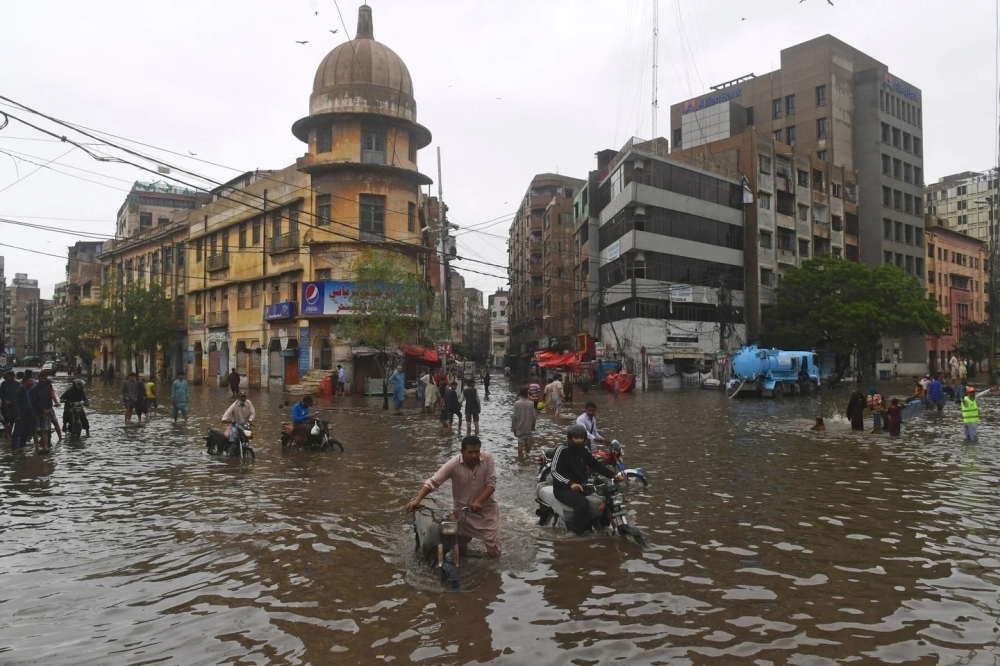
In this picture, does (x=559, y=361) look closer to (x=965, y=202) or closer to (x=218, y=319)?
(x=218, y=319)

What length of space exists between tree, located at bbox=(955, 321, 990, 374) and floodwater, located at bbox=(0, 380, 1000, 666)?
7287cm

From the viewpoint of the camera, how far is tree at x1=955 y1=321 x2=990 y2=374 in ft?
243

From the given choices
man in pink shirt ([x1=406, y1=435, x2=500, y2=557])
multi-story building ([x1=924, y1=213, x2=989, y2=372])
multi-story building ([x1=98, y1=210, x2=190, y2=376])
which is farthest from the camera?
multi-story building ([x1=924, y1=213, x2=989, y2=372])

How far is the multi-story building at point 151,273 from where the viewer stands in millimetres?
54750

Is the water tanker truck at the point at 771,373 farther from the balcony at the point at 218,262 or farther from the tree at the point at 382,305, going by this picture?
the balcony at the point at 218,262

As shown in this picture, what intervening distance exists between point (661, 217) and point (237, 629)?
4749 centimetres

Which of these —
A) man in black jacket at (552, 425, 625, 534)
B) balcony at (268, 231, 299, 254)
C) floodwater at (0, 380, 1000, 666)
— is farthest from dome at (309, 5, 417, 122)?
man in black jacket at (552, 425, 625, 534)

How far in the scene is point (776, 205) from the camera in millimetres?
57531

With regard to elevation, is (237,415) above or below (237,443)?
above

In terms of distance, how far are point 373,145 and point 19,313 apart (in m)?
125

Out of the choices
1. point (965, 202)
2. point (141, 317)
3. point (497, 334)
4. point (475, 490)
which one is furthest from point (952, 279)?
point (475, 490)

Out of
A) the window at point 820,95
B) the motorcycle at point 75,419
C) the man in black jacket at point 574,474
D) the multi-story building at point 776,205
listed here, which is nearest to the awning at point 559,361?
the multi-story building at point 776,205

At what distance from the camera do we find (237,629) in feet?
18.1

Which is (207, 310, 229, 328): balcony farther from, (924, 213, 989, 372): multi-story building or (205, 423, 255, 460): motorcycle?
(924, 213, 989, 372): multi-story building
